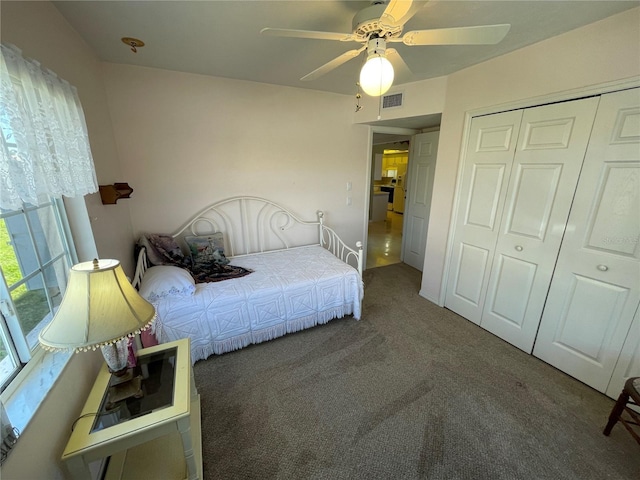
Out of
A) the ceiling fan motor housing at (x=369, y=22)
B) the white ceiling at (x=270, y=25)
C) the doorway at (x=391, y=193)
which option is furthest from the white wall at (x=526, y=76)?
the ceiling fan motor housing at (x=369, y=22)

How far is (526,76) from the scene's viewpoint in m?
1.88

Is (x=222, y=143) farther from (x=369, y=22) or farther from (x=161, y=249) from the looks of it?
(x=369, y=22)

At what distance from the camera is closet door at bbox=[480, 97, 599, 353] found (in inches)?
68.5

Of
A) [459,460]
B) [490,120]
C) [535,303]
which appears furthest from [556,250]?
[459,460]

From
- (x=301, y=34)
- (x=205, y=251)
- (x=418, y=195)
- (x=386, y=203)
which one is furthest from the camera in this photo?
(x=386, y=203)

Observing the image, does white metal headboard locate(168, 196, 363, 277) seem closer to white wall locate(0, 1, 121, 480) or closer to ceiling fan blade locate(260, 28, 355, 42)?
white wall locate(0, 1, 121, 480)

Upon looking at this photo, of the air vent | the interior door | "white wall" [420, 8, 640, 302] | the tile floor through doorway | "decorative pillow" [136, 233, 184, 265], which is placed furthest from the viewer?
the tile floor through doorway

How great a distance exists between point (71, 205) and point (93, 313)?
0.86m

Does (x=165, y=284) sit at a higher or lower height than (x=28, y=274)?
lower

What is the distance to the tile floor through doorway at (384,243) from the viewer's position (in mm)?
4320

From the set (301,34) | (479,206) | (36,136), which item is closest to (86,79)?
(36,136)

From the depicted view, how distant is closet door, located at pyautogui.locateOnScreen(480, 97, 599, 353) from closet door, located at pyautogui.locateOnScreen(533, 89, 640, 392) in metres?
0.06

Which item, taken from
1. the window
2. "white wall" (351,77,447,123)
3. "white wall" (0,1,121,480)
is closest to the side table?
"white wall" (0,1,121,480)

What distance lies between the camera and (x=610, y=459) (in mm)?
1366
